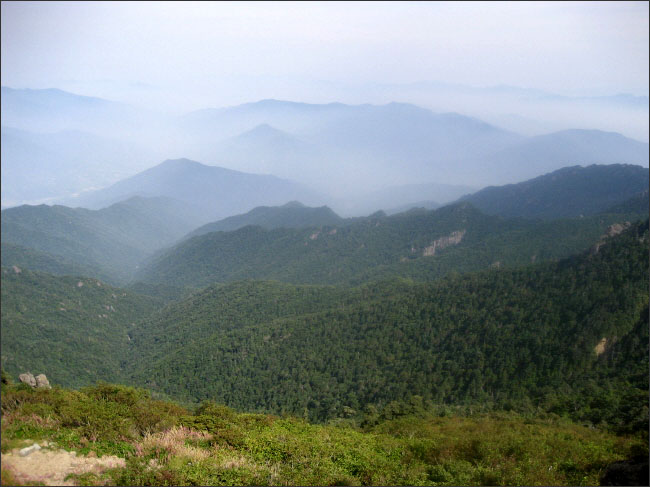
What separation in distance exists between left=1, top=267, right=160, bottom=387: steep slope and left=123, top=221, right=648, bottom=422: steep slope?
11.4 metres

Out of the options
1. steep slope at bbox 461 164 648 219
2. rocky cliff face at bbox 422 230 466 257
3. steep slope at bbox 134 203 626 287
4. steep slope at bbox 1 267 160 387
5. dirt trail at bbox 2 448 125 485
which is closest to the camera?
dirt trail at bbox 2 448 125 485

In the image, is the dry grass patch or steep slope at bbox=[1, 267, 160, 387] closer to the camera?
the dry grass patch

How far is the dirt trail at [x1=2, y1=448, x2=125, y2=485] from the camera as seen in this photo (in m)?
7.45

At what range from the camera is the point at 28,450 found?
8227mm

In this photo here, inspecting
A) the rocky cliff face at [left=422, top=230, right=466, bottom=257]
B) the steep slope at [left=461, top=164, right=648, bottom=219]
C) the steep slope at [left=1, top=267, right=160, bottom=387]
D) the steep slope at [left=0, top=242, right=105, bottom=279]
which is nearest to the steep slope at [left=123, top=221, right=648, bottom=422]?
the steep slope at [left=1, top=267, right=160, bottom=387]

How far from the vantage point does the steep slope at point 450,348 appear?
4684 centimetres

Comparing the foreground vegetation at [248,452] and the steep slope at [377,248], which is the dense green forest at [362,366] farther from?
the steep slope at [377,248]

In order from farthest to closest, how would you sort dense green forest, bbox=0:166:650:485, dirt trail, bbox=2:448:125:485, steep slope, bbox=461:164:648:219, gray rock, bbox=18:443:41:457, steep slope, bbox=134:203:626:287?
steep slope, bbox=461:164:648:219 < steep slope, bbox=134:203:626:287 < dense green forest, bbox=0:166:650:485 < gray rock, bbox=18:443:41:457 < dirt trail, bbox=2:448:125:485

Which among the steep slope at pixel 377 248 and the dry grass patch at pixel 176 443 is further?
the steep slope at pixel 377 248

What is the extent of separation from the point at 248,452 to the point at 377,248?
15239 centimetres

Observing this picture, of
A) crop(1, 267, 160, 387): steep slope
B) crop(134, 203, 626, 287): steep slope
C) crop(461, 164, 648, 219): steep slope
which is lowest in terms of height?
crop(1, 267, 160, 387): steep slope

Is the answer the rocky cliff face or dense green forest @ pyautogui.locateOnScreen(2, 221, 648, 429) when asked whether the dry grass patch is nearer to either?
dense green forest @ pyautogui.locateOnScreen(2, 221, 648, 429)

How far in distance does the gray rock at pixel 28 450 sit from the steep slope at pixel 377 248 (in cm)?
11750

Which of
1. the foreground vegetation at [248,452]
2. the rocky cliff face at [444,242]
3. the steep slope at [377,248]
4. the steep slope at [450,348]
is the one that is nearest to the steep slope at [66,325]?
the steep slope at [450,348]
